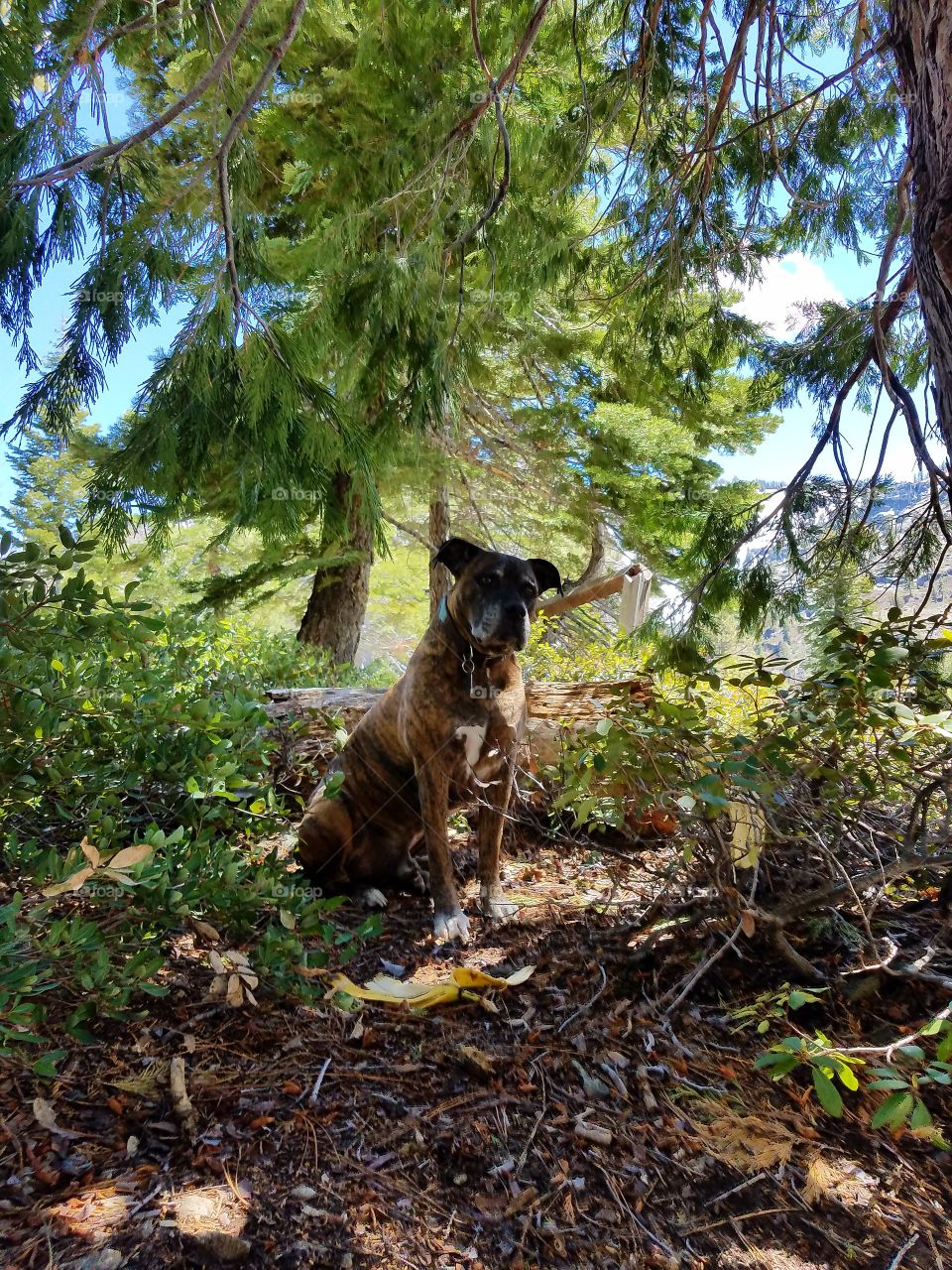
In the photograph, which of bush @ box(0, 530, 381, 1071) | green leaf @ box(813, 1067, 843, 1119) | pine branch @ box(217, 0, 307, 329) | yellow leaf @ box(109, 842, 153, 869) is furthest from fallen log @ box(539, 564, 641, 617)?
green leaf @ box(813, 1067, 843, 1119)

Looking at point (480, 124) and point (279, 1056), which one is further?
point (480, 124)

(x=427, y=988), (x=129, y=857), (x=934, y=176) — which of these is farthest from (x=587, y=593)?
(x=129, y=857)

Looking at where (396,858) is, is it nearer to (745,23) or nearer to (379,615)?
(745,23)

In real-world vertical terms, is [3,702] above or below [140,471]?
below

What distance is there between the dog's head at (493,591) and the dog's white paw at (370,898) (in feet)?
4.55

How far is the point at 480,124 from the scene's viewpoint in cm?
392

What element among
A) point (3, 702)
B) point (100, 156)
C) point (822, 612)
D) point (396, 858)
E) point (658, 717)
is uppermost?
point (100, 156)

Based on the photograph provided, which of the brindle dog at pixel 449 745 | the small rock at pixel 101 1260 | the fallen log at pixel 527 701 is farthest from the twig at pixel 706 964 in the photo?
the fallen log at pixel 527 701

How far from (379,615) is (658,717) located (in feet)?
57.4

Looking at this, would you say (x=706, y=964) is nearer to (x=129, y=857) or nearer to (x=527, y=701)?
(x=129, y=857)

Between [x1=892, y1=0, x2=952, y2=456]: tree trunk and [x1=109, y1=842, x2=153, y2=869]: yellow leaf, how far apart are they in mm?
2499

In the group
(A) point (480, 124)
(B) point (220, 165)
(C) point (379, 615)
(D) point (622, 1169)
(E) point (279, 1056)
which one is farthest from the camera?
(C) point (379, 615)

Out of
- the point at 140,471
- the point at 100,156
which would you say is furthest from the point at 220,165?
the point at 140,471

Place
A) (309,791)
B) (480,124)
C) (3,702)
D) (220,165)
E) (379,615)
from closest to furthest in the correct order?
(3,702) → (220,165) → (480,124) → (309,791) → (379,615)
